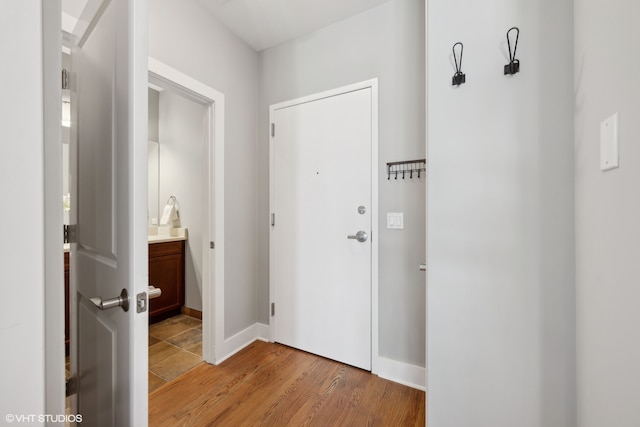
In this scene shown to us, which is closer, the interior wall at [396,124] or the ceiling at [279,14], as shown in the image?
the interior wall at [396,124]

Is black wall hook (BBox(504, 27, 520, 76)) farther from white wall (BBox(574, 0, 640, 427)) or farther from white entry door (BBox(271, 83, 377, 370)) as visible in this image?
white entry door (BBox(271, 83, 377, 370))

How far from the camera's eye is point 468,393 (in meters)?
1.13

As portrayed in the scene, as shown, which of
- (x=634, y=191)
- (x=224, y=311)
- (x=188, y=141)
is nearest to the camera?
(x=634, y=191)

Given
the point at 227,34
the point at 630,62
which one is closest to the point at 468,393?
the point at 630,62

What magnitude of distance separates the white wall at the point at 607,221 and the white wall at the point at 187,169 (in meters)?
2.94

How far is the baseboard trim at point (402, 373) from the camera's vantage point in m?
1.71

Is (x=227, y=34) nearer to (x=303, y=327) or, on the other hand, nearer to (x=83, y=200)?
(x=83, y=200)

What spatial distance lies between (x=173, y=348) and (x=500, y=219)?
8.35 feet

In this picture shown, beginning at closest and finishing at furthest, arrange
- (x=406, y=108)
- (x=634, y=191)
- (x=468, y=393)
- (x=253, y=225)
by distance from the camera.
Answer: (x=634, y=191) < (x=468, y=393) < (x=406, y=108) < (x=253, y=225)

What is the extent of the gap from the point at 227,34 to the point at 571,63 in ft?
7.18

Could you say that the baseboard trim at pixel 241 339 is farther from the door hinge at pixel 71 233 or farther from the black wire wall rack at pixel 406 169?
the black wire wall rack at pixel 406 169

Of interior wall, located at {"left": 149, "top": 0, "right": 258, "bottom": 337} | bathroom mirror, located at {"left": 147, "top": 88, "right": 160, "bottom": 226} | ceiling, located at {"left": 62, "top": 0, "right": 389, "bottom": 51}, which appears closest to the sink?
bathroom mirror, located at {"left": 147, "top": 88, "right": 160, "bottom": 226}

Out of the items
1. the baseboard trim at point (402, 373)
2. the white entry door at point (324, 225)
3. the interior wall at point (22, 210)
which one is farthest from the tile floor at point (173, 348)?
the interior wall at point (22, 210)

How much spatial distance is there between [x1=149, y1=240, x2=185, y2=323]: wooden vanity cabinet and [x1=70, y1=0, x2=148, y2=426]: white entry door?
1676 mm
